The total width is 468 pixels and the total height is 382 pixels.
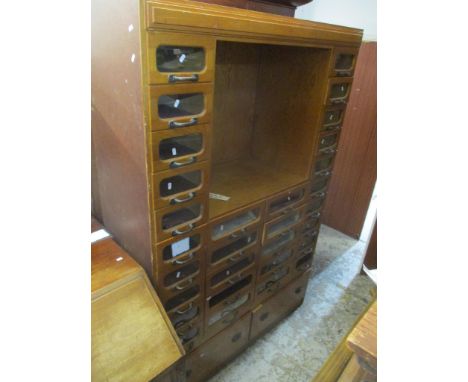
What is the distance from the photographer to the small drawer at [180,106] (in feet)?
2.76

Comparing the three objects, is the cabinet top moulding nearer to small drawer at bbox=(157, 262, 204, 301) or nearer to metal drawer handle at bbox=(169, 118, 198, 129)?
metal drawer handle at bbox=(169, 118, 198, 129)

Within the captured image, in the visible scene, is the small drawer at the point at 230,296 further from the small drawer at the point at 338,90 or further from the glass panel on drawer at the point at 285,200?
the small drawer at the point at 338,90

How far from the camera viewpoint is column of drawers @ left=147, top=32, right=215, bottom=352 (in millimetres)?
834

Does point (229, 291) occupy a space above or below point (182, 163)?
below

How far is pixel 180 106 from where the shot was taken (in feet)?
3.04

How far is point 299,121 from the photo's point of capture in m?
1.48

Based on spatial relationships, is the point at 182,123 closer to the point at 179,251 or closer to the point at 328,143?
the point at 179,251

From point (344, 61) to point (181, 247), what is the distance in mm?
1083

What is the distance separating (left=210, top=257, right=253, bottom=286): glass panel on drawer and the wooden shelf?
1.07 feet

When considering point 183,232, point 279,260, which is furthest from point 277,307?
point 183,232

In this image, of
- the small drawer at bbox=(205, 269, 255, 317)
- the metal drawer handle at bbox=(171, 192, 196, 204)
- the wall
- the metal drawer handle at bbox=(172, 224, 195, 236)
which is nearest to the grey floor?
the small drawer at bbox=(205, 269, 255, 317)
